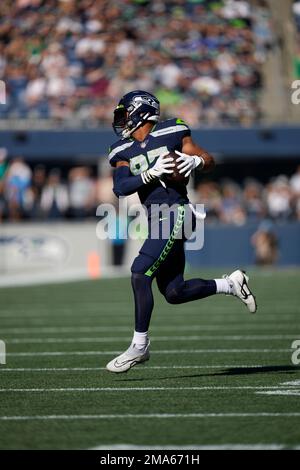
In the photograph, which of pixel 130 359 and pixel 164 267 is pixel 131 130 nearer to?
pixel 164 267

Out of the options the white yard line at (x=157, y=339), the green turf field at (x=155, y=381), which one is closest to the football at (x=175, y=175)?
the green turf field at (x=155, y=381)

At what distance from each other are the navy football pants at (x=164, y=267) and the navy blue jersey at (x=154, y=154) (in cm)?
8

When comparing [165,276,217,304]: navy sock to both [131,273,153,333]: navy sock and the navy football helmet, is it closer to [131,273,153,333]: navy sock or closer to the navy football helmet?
[131,273,153,333]: navy sock

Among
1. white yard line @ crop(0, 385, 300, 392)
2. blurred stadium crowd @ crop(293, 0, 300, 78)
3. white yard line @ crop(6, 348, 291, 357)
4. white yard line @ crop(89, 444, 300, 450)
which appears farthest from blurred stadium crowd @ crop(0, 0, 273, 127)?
white yard line @ crop(89, 444, 300, 450)

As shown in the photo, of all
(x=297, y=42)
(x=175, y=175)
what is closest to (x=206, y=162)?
(x=175, y=175)

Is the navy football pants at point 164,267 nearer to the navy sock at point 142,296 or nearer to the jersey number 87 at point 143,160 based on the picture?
the navy sock at point 142,296

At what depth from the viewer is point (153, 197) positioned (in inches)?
238

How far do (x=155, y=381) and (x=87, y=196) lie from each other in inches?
536

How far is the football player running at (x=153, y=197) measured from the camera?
5.89m

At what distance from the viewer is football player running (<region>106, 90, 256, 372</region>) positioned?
589cm

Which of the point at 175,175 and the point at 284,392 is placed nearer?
the point at 284,392
